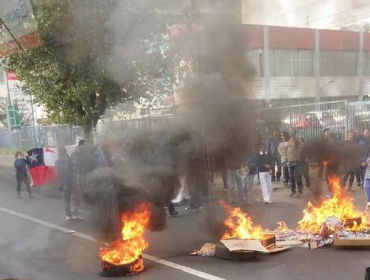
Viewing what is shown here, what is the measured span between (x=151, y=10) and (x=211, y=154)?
2.07m

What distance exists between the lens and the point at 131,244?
4.54 m

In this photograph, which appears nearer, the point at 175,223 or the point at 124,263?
the point at 124,263

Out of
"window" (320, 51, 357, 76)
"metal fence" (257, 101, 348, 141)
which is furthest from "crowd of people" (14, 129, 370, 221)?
"window" (320, 51, 357, 76)

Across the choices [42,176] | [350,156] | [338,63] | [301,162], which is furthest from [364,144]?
[42,176]

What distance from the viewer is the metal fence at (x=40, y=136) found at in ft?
42.1

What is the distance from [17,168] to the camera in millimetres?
9797

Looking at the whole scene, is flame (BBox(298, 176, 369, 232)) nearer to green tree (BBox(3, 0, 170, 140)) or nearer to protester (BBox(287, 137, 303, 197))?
protester (BBox(287, 137, 303, 197))

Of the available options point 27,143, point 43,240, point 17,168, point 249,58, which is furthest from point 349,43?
point 27,143

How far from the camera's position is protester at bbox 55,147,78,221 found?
283 inches

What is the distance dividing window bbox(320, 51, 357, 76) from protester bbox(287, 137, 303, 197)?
4.49 meters

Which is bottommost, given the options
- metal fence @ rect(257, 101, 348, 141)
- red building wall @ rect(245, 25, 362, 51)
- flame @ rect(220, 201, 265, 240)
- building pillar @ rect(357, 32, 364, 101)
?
flame @ rect(220, 201, 265, 240)

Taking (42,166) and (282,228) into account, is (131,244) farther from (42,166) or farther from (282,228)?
(42,166)

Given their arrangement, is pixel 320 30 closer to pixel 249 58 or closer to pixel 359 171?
pixel 249 58

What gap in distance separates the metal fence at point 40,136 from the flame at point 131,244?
667 cm
